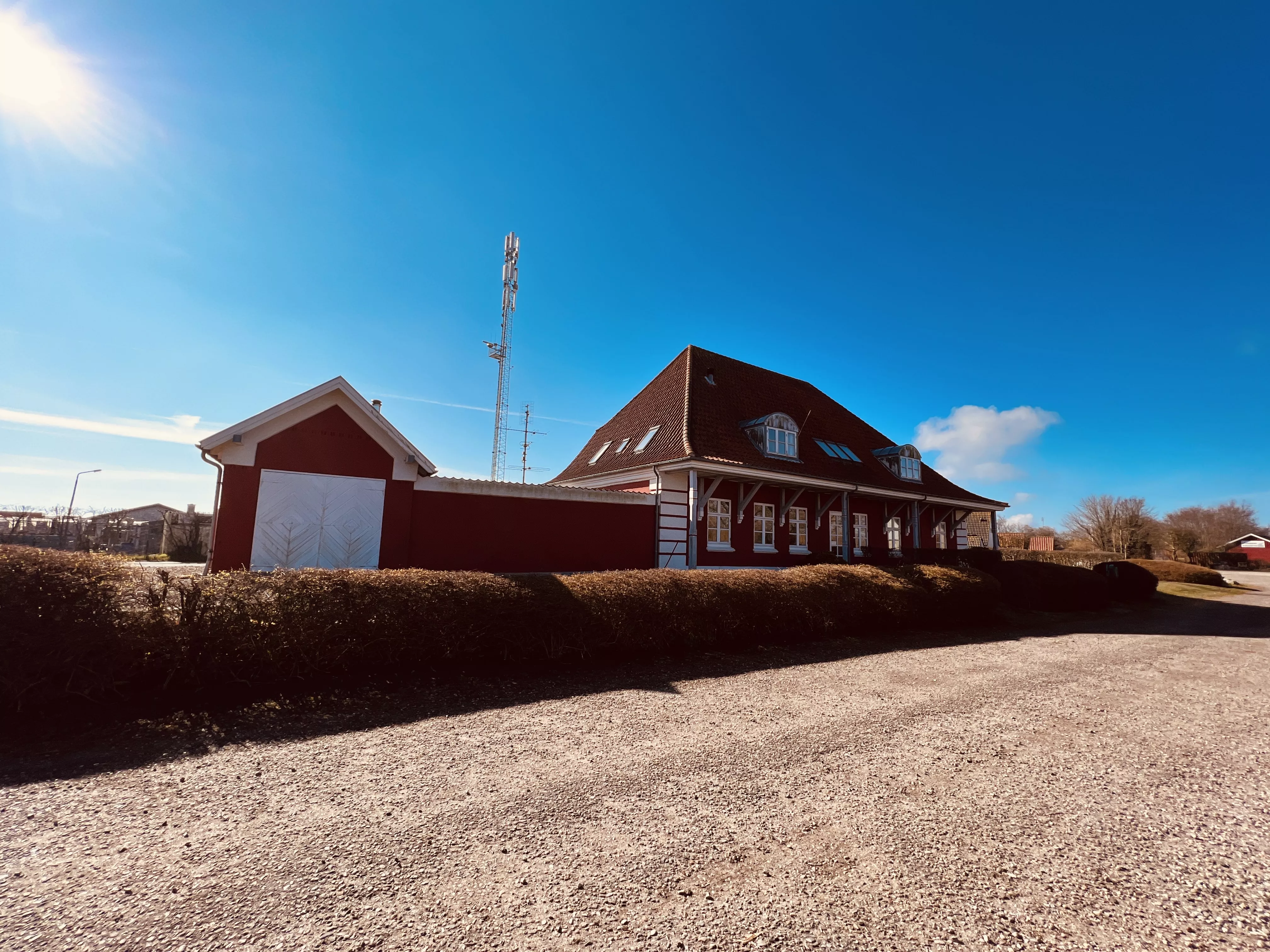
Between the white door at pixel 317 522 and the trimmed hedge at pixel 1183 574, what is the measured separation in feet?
109

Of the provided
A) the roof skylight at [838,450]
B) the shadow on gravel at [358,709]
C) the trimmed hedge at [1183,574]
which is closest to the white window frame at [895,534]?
the roof skylight at [838,450]

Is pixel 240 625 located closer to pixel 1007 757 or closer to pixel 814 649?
pixel 1007 757

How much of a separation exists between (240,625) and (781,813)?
524cm

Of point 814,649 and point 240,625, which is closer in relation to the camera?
point 240,625

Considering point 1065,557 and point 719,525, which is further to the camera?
point 1065,557

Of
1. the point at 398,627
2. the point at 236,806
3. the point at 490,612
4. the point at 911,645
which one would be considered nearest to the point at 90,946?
the point at 236,806

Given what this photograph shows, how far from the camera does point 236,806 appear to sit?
11.3 ft

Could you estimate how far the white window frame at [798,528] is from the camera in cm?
1917

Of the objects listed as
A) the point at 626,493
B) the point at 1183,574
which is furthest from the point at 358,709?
the point at 1183,574

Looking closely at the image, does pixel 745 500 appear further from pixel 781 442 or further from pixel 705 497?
pixel 781 442

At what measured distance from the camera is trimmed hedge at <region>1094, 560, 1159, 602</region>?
→ 20.8m

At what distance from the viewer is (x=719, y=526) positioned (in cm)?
1727

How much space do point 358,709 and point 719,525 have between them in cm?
1308

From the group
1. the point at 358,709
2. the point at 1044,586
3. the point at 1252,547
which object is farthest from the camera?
the point at 1252,547
